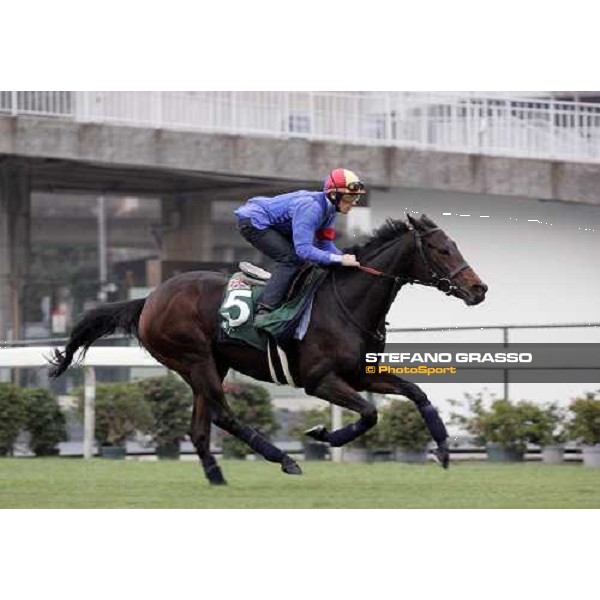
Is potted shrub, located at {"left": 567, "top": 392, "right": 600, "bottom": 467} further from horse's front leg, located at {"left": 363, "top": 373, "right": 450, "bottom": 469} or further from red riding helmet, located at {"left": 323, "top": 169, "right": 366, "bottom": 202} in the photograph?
red riding helmet, located at {"left": 323, "top": 169, "right": 366, "bottom": 202}

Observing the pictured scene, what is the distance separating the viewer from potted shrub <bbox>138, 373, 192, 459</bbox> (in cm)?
1303

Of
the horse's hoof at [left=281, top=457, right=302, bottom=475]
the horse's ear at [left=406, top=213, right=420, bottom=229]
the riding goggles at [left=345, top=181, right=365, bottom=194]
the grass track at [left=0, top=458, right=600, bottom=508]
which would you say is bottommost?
the grass track at [left=0, top=458, right=600, bottom=508]

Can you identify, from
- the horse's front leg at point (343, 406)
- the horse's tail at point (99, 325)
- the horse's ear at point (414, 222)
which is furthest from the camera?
the horse's tail at point (99, 325)

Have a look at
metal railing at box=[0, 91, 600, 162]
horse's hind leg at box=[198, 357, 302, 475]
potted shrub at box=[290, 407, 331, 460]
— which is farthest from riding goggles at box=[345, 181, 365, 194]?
metal railing at box=[0, 91, 600, 162]

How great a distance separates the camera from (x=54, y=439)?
13.1 meters

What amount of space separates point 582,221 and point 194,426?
7905mm

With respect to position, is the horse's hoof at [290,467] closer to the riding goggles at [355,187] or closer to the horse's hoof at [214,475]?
the horse's hoof at [214,475]

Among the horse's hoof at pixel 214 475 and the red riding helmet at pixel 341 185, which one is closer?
the red riding helmet at pixel 341 185

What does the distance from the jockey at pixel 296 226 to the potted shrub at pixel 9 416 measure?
454cm

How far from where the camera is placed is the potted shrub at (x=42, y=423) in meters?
13.1

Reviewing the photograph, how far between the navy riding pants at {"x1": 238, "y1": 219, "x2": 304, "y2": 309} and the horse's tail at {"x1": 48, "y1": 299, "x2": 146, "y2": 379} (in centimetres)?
127

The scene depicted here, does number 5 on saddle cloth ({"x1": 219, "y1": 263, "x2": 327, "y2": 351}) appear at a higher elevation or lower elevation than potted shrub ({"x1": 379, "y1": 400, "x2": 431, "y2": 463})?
higher

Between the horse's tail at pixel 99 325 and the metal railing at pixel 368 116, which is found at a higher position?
the metal railing at pixel 368 116

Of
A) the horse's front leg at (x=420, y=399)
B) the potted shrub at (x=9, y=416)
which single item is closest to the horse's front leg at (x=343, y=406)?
the horse's front leg at (x=420, y=399)
